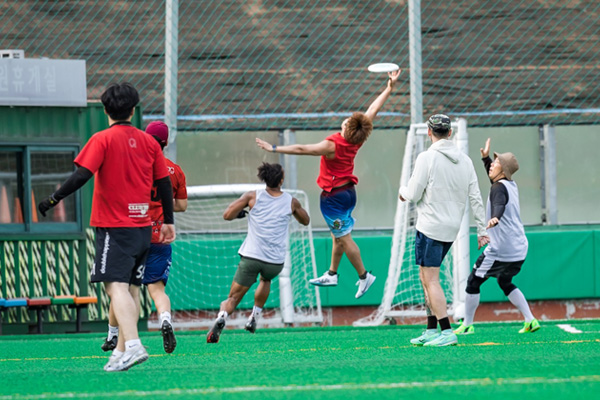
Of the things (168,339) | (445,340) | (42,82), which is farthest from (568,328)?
(42,82)

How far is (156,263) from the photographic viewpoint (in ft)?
32.1

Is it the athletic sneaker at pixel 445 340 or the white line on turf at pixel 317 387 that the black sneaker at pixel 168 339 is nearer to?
the athletic sneaker at pixel 445 340

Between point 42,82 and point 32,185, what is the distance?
1360 millimetres

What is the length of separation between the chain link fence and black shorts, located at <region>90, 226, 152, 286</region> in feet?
35.1

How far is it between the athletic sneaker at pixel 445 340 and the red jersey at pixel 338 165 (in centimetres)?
204

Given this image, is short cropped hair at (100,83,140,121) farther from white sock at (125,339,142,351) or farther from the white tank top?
the white tank top

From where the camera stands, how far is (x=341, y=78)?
18938 millimetres

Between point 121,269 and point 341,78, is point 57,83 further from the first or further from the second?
point 121,269

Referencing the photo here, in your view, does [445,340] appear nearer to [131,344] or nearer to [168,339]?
[168,339]

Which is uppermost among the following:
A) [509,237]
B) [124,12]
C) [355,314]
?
[124,12]

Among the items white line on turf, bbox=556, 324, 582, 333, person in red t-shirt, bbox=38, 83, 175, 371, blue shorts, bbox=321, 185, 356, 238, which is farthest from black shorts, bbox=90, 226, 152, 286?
white line on turf, bbox=556, 324, 582, 333

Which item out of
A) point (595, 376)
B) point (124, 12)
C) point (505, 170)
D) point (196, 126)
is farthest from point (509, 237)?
point (124, 12)

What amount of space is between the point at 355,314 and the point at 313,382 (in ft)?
34.9

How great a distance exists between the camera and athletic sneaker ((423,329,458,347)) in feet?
30.5
